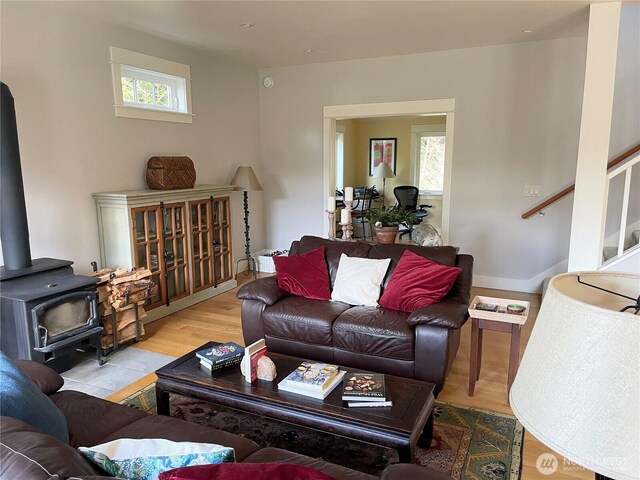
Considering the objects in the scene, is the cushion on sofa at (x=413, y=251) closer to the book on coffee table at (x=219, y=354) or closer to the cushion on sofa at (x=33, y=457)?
the book on coffee table at (x=219, y=354)

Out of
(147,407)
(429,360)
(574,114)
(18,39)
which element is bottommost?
(147,407)

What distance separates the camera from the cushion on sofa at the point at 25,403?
129 centimetres

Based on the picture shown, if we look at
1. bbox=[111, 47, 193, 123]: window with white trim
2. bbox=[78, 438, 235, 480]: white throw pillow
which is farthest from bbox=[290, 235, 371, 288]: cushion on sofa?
bbox=[78, 438, 235, 480]: white throw pillow

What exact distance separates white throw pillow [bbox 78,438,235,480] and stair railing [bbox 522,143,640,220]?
13.9ft

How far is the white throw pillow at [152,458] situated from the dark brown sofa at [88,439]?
4 cm

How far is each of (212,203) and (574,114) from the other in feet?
12.7

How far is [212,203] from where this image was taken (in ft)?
16.0

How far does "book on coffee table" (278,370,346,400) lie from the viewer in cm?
210

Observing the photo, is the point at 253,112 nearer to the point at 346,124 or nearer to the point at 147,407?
the point at 346,124

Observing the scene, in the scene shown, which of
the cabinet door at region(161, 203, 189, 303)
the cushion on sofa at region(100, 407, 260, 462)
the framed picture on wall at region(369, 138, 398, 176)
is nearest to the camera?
the cushion on sofa at region(100, 407, 260, 462)

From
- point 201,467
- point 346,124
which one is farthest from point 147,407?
point 346,124

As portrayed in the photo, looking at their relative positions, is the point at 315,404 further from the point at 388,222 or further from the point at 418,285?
the point at 388,222

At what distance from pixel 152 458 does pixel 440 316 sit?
1.92m

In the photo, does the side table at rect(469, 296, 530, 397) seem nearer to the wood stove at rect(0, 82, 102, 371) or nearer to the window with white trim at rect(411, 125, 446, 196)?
the wood stove at rect(0, 82, 102, 371)
